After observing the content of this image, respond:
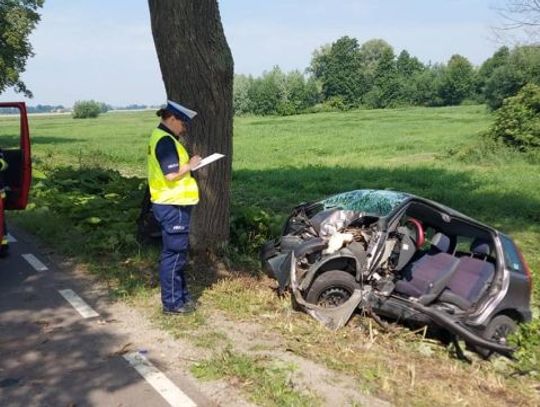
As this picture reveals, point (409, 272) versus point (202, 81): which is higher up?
point (202, 81)

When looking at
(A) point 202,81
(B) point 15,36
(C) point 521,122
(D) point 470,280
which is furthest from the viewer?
(B) point 15,36

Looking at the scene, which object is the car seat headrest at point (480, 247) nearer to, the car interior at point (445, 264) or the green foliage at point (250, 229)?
the car interior at point (445, 264)

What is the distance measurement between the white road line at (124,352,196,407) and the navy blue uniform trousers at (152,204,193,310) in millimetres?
893

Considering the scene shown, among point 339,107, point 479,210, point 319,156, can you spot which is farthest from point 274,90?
point 479,210

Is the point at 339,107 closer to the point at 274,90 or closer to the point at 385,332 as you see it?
the point at 274,90

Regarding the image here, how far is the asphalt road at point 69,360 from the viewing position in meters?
4.02

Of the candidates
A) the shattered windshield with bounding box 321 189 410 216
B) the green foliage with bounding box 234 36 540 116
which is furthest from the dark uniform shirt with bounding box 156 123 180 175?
the green foliage with bounding box 234 36 540 116

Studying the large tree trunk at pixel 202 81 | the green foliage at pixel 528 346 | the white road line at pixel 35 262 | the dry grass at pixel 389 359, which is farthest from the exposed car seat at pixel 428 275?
the white road line at pixel 35 262

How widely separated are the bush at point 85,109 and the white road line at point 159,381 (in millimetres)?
103850

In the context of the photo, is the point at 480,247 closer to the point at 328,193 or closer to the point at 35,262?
the point at 35,262

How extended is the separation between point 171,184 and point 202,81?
1813mm

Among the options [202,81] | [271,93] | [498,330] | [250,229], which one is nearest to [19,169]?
[202,81]

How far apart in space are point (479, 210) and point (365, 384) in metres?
8.30

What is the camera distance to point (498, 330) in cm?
546
